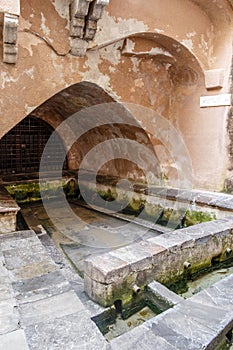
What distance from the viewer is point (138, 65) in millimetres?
3850

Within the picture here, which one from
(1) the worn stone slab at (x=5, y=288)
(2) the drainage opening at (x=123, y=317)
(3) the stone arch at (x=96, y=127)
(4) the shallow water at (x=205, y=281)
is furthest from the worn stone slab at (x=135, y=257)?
(3) the stone arch at (x=96, y=127)

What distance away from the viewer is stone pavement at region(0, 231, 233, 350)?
4.05 feet

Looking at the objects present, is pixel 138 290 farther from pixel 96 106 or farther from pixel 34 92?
pixel 96 106

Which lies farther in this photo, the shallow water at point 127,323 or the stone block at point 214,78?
the stone block at point 214,78

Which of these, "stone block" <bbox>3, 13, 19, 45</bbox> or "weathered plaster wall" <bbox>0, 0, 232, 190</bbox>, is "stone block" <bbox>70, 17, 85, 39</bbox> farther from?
"stone block" <bbox>3, 13, 19, 45</bbox>

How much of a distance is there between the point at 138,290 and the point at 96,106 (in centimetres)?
310

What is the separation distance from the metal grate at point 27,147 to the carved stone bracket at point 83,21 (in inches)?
125

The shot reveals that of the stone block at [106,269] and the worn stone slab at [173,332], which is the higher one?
the stone block at [106,269]

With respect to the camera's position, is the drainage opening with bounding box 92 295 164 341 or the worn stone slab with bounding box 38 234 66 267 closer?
the drainage opening with bounding box 92 295 164 341

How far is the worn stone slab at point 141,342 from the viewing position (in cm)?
122

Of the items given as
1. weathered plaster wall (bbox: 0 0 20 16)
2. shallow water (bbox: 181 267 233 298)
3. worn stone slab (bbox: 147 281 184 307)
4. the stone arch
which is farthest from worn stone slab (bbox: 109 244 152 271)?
the stone arch

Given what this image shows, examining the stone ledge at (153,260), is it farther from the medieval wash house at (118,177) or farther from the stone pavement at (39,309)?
→ the stone pavement at (39,309)

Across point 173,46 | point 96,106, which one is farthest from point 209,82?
point 96,106

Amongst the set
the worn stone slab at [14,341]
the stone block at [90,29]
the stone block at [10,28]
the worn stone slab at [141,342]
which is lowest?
the worn stone slab at [141,342]
